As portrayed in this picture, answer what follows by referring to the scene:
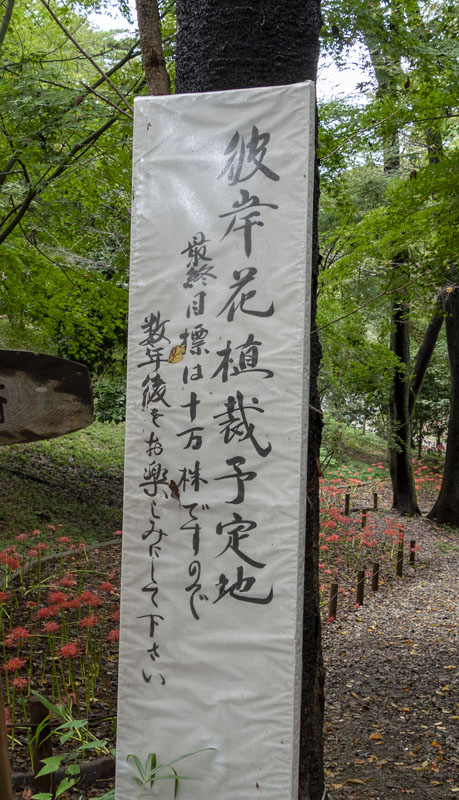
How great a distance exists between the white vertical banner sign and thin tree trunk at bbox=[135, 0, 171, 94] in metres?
0.66

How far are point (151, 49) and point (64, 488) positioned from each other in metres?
7.17

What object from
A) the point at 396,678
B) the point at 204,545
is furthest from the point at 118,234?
the point at 204,545

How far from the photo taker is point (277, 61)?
2.26 m

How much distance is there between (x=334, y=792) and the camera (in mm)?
3008

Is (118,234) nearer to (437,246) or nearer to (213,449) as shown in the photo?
(437,246)

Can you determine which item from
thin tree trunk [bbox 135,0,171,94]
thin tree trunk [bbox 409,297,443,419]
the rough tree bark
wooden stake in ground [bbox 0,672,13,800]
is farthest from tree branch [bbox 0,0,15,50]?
thin tree trunk [bbox 409,297,443,419]

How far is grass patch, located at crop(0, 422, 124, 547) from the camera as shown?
7.39 meters

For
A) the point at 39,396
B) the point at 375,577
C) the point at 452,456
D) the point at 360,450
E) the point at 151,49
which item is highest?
the point at 151,49

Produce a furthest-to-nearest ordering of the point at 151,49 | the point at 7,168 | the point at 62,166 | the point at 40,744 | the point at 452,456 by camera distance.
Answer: the point at 452,456 → the point at 7,168 → the point at 62,166 → the point at 151,49 → the point at 40,744

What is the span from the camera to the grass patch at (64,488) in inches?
291

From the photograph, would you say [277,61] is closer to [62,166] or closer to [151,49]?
[151,49]

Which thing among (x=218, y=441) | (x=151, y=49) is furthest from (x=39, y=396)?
(x=151, y=49)

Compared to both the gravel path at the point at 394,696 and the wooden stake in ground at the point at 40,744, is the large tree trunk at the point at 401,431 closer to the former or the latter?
the gravel path at the point at 394,696

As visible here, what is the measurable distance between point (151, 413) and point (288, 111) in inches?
42.7
